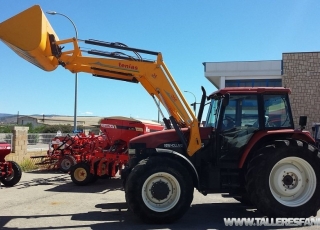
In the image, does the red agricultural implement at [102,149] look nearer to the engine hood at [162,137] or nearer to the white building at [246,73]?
the engine hood at [162,137]

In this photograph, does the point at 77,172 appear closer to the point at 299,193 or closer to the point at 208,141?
the point at 208,141

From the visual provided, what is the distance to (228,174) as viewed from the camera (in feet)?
23.8

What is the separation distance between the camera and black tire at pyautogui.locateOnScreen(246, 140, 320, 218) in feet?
22.3

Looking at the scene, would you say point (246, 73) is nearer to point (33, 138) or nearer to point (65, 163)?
point (33, 138)

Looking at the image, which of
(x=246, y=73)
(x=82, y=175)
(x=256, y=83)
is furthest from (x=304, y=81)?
(x=82, y=175)

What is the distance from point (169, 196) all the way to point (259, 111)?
7.89 ft

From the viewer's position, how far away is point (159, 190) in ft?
22.1

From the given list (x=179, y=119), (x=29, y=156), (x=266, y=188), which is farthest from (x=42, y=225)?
(x=29, y=156)

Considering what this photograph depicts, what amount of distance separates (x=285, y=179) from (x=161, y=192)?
2371 millimetres

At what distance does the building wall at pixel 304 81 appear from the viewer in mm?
25953

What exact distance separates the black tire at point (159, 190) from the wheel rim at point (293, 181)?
164cm

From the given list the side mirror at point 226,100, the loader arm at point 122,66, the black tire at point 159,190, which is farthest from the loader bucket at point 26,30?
the side mirror at point 226,100

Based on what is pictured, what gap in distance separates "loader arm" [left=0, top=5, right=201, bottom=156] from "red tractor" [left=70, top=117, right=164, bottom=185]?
4.59 m

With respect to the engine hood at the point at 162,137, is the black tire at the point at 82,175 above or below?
below
